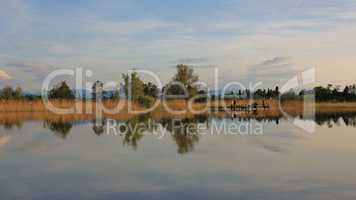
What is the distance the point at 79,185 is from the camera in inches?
256

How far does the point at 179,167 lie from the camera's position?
794 cm

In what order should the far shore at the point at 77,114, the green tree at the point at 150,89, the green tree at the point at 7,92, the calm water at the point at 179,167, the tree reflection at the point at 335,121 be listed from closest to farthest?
the calm water at the point at 179,167 → the tree reflection at the point at 335,121 → the far shore at the point at 77,114 → the green tree at the point at 7,92 → the green tree at the point at 150,89

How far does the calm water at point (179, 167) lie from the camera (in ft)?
19.7

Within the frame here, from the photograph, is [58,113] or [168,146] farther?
[58,113]

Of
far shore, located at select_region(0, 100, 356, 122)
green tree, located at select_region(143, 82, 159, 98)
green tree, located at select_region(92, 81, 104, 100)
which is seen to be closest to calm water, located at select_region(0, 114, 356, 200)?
far shore, located at select_region(0, 100, 356, 122)

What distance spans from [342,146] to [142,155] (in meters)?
4.27

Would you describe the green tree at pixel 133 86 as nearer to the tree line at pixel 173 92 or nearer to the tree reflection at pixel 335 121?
the tree line at pixel 173 92

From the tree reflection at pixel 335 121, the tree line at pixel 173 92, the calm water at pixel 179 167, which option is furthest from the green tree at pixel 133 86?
the calm water at pixel 179 167

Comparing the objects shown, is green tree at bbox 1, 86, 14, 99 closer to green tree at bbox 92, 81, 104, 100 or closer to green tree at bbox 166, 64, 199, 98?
green tree at bbox 92, 81, 104, 100

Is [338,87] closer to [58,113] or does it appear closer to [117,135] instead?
[58,113]

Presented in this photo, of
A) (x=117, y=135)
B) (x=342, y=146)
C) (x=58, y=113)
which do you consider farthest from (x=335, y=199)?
(x=58, y=113)

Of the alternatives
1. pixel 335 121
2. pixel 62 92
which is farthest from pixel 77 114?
pixel 335 121

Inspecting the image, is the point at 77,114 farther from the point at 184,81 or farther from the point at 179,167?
the point at 179,167

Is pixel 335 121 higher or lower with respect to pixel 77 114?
lower
